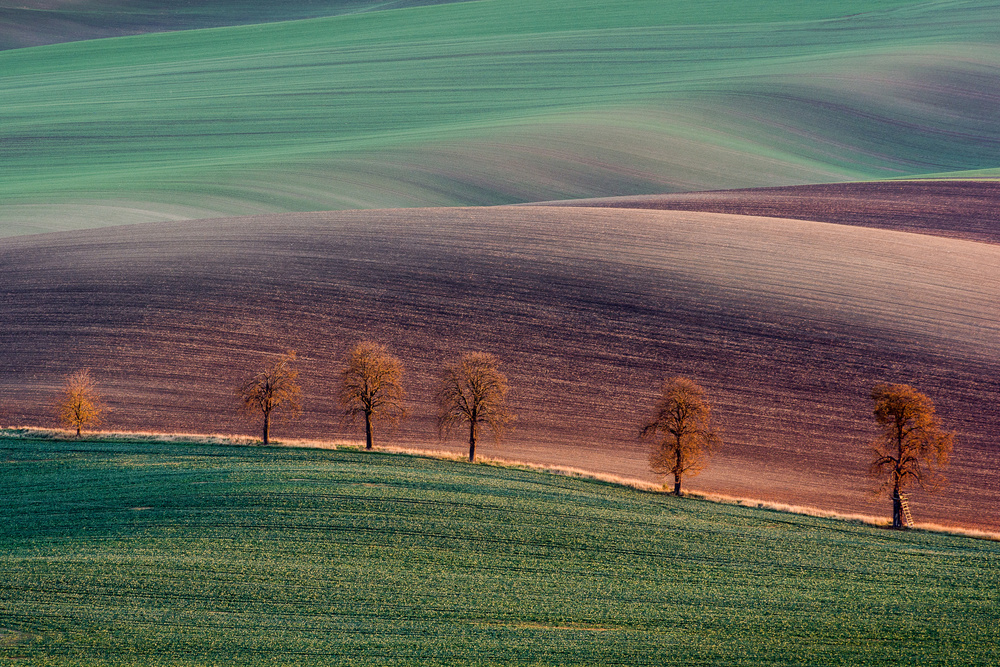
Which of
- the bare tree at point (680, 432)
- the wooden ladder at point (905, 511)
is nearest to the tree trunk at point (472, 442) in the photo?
the bare tree at point (680, 432)

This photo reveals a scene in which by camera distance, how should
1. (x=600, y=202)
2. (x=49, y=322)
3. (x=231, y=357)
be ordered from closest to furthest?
(x=231, y=357) < (x=49, y=322) < (x=600, y=202)

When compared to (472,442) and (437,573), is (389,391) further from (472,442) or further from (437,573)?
(437,573)

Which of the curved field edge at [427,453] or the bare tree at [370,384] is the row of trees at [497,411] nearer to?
the bare tree at [370,384]

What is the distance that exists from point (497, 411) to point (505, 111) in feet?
223

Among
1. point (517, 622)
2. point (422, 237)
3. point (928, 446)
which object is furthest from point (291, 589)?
point (422, 237)

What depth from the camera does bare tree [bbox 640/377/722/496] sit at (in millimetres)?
35750

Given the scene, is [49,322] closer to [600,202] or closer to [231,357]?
[231,357]

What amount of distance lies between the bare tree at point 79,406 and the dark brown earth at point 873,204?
3765 cm

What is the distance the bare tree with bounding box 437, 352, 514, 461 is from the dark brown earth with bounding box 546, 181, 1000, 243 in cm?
2959

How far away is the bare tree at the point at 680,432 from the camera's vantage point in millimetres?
35750

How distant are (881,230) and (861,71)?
53.0 m

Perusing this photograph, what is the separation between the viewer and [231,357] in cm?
4544

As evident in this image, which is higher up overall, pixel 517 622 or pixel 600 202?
pixel 600 202

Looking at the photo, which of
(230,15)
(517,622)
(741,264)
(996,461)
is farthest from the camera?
(230,15)
